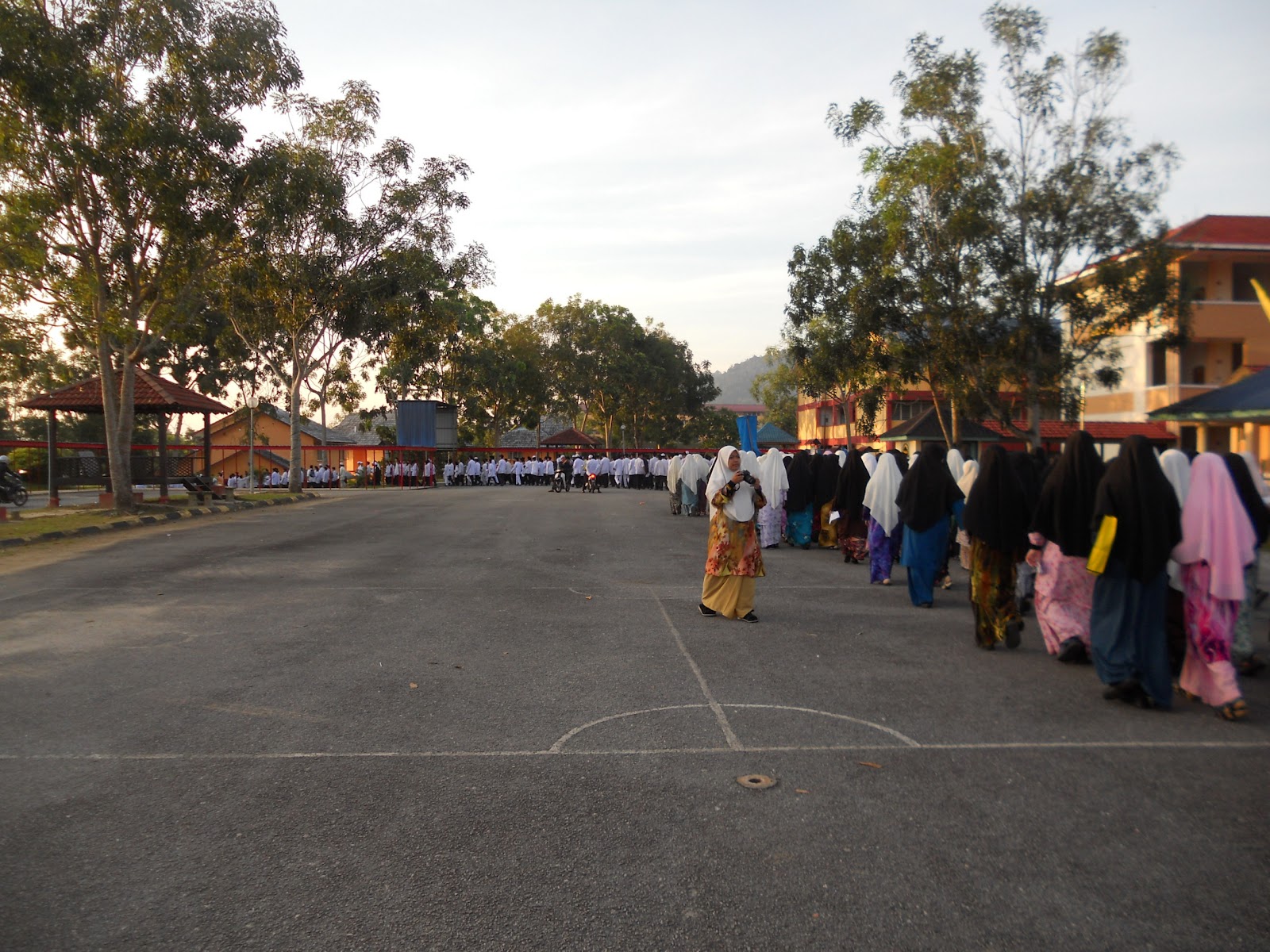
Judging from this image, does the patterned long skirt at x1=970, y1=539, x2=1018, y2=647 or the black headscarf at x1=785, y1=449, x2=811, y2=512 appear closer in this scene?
the patterned long skirt at x1=970, y1=539, x2=1018, y2=647

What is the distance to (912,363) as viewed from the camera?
81.8ft

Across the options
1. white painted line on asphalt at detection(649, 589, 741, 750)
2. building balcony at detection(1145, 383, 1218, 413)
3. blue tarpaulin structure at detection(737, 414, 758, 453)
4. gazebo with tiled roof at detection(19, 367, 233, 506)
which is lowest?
white painted line on asphalt at detection(649, 589, 741, 750)

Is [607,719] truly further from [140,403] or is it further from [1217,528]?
[140,403]

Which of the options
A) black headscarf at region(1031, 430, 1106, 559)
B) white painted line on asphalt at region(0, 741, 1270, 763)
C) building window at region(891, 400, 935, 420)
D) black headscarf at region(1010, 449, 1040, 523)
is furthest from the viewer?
building window at region(891, 400, 935, 420)

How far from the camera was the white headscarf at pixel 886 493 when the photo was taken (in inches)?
436

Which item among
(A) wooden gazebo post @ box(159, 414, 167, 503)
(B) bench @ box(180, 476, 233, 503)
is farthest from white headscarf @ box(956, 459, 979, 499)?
(B) bench @ box(180, 476, 233, 503)

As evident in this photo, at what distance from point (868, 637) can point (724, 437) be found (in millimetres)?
59062

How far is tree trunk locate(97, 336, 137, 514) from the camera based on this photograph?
66.7 feet

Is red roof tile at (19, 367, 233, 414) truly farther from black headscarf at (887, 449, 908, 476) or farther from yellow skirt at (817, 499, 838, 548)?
black headscarf at (887, 449, 908, 476)

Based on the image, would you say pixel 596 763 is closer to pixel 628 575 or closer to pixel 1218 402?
pixel 628 575

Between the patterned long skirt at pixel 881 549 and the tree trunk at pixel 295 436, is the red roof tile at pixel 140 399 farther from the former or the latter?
the patterned long skirt at pixel 881 549

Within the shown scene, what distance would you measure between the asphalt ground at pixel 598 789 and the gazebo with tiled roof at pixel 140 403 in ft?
54.5

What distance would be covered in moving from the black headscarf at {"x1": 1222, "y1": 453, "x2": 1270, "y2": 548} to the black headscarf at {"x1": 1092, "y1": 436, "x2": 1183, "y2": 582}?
0.70 m

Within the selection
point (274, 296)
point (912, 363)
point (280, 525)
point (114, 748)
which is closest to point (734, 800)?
point (114, 748)
